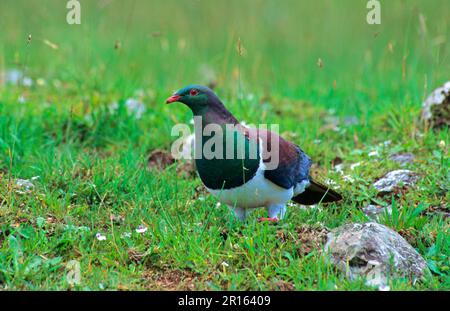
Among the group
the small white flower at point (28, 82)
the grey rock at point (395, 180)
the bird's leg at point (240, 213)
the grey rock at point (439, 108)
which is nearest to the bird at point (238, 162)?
the bird's leg at point (240, 213)

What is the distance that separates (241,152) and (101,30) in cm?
491

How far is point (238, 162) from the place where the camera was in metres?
4.59

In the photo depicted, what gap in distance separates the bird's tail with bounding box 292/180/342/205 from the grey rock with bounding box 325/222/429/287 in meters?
0.82

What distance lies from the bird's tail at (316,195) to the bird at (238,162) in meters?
0.23

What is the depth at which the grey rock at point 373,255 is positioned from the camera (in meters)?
4.12

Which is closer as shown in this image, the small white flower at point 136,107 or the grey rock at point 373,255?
the grey rock at point 373,255

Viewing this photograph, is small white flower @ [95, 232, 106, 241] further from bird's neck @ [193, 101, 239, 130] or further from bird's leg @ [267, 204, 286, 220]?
bird's leg @ [267, 204, 286, 220]

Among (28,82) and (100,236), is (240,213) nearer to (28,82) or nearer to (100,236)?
(100,236)

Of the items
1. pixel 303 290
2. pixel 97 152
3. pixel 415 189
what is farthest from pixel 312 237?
pixel 97 152

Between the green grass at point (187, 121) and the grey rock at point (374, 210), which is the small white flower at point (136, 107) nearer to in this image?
the green grass at point (187, 121)

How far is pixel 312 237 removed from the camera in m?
4.46

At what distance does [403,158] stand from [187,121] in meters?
1.85

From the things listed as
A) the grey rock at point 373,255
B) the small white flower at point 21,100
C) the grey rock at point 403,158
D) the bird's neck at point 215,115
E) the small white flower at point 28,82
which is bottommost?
the grey rock at point 373,255

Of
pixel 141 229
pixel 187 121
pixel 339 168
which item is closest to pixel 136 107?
pixel 187 121
